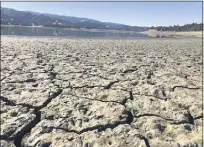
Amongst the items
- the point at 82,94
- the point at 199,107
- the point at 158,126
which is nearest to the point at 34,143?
the point at 158,126

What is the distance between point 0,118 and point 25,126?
1.20 feet

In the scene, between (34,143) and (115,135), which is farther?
(115,135)

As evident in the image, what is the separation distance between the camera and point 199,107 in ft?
11.1

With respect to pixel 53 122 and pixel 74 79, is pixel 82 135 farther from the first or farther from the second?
pixel 74 79

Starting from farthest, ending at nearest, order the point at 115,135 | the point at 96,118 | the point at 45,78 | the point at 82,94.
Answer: the point at 45,78 → the point at 82,94 → the point at 96,118 → the point at 115,135

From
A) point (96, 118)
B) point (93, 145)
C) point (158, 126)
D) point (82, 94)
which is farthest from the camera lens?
point (82, 94)

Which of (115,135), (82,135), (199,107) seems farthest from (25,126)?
(199,107)

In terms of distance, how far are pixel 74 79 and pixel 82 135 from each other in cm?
231

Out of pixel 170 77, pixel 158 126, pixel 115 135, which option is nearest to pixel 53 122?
pixel 115 135

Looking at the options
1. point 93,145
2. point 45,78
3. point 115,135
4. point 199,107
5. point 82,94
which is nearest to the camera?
point 93,145

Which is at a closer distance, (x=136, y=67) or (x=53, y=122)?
(x=53, y=122)

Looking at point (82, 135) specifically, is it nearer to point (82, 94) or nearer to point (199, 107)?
point (82, 94)

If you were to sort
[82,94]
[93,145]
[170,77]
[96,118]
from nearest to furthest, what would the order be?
1. [93,145]
2. [96,118]
3. [82,94]
4. [170,77]

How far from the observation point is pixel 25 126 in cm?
267
